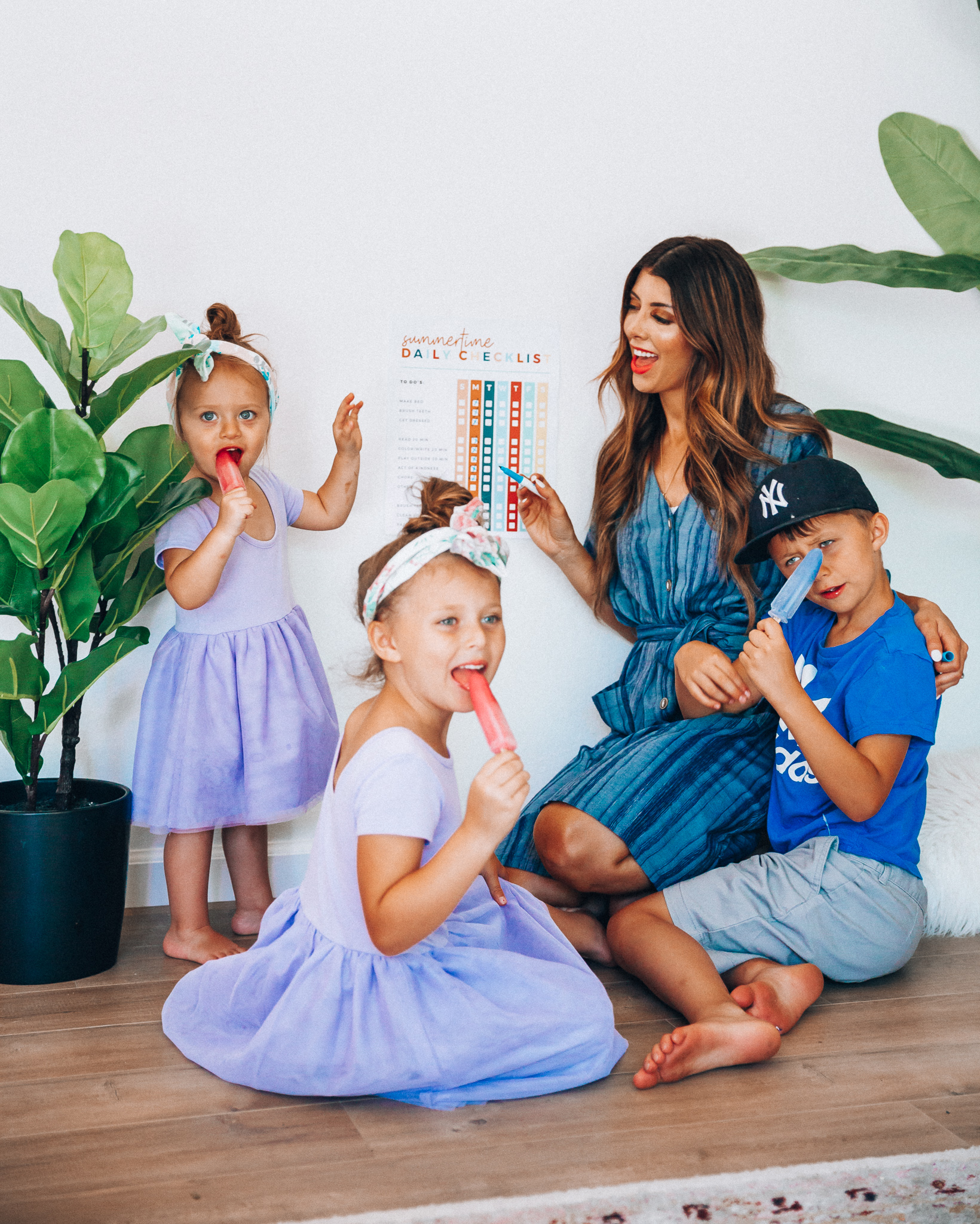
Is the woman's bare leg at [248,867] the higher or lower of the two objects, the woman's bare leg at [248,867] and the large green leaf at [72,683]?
the lower

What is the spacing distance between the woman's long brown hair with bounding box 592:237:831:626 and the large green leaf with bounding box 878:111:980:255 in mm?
379

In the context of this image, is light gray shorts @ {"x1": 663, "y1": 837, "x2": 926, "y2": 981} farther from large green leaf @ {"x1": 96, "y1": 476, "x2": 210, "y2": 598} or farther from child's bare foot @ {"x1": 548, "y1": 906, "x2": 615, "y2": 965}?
large green leaf @ {"x1": 96, "y1": 476, "x2": 210, "y2": 598}

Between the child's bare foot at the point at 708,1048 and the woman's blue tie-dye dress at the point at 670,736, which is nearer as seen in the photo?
the child's bare foot at the point at 708,1048

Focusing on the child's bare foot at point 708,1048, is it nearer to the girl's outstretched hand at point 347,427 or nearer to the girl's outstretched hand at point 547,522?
the girl's outstretched hand at point 547,522

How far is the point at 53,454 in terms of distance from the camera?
1434 mm

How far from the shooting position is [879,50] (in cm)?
209

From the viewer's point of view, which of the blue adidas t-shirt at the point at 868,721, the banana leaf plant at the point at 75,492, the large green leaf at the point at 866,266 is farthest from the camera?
the large green leaf at the point at 866,266

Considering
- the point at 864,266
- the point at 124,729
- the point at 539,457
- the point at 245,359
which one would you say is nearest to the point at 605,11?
the point at 864,266

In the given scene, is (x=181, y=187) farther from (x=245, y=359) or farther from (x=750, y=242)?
(x=750, y=242)

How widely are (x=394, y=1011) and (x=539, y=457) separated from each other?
42.9 inches

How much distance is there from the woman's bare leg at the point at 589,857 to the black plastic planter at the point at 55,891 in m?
0.68

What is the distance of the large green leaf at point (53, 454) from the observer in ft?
4.64

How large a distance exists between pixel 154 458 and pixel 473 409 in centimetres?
61

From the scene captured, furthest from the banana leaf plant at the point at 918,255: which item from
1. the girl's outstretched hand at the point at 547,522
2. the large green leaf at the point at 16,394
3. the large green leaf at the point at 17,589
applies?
the large green leaf at the point at 17,589
